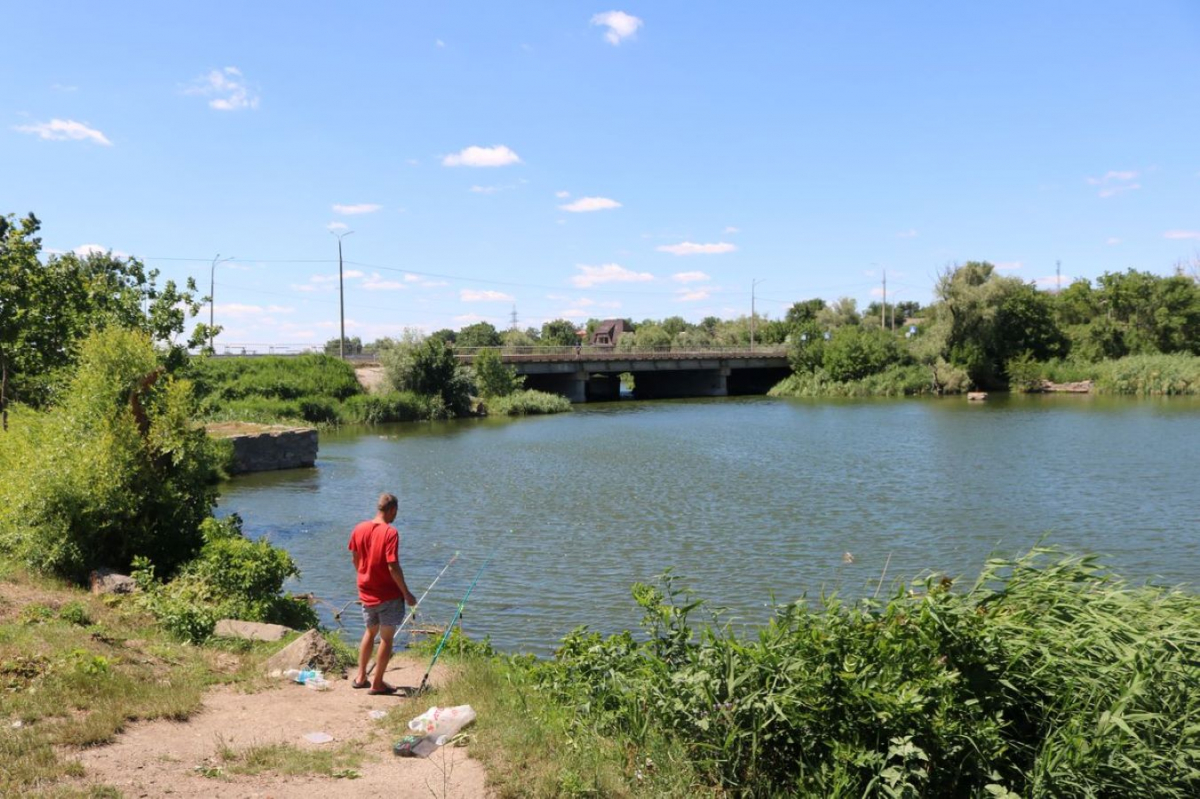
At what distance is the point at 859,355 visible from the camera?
74.2 meters

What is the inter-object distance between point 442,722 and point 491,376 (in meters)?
53.4

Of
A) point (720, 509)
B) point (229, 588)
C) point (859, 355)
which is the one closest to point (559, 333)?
point (859, 355)

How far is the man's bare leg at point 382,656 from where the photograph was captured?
26.8 ft

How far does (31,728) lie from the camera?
21.0 feet

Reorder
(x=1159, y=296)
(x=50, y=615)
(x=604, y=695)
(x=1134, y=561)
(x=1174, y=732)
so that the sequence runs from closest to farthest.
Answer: (x=1174, y=732)
(x=604, y=695)
(x=50, y=615)
(x=1134, y=561)
(x=1159, y=296)

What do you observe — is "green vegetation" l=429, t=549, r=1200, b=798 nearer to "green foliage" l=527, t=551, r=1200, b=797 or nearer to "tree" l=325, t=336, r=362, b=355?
"green foliage" l=527, t=551, r=1200, b=797

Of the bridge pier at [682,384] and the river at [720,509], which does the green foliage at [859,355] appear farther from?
the river at [720,509]

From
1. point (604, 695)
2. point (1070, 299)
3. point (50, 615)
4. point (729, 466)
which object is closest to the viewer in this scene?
point (604, 695)

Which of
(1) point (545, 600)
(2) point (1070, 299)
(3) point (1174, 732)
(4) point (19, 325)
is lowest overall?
(1) point (545, 600)

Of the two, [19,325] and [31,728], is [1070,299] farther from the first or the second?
[31,728]

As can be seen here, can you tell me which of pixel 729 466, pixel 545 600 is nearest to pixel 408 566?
pixel 545 600

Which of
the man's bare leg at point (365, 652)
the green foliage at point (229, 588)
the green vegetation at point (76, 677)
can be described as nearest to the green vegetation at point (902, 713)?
the man's bare leg at point (365, 652)

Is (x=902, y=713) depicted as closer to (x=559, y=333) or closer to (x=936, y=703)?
(x=936, y=703)

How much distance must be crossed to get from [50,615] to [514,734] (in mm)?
6037
